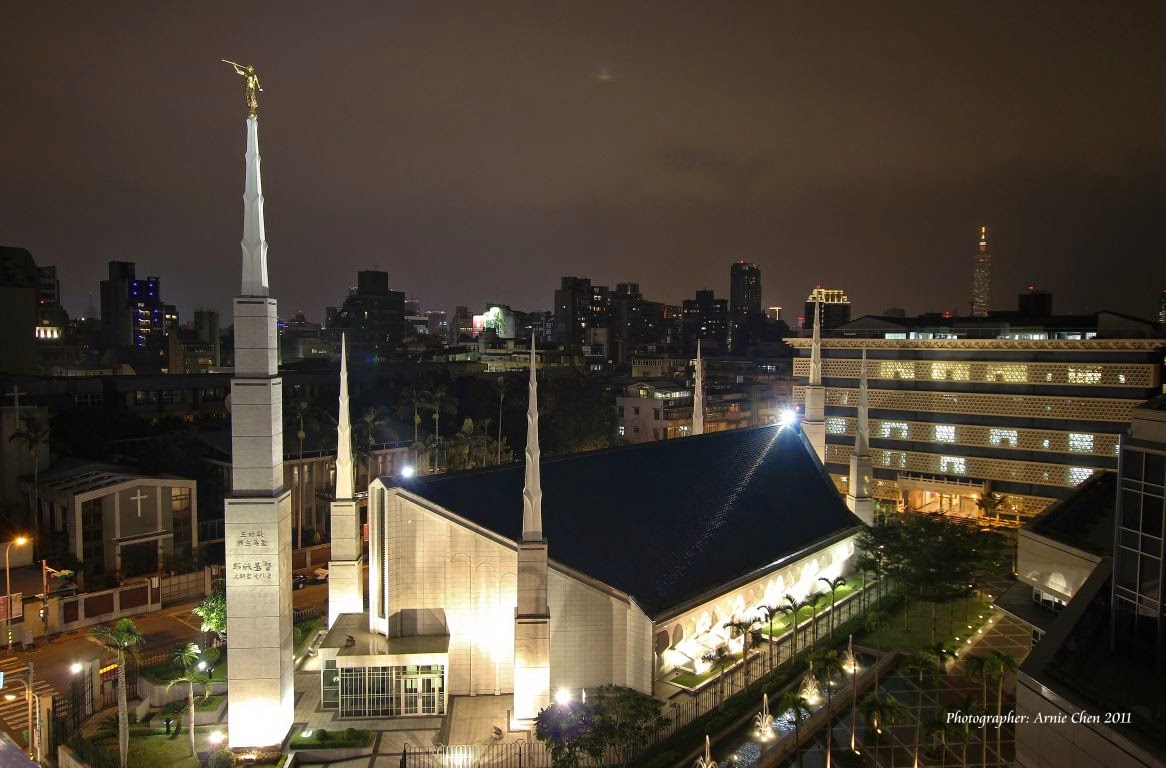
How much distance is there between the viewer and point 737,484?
3491 centimetres

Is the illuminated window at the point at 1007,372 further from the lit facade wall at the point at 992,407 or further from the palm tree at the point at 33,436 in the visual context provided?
the palm tree at the point at 33,436

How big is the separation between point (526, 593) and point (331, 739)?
23.7 feet

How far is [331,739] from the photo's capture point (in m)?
22.3

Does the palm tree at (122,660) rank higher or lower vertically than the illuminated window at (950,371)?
lower

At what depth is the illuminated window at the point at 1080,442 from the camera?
178 feet

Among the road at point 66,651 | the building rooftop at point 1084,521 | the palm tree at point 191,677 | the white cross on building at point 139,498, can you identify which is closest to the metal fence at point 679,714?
the palm tree at point 191,677

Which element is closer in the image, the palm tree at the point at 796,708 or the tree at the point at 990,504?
the palm tree at the point at 796,708

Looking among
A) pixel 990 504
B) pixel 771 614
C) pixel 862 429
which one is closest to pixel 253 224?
pixel 771 614

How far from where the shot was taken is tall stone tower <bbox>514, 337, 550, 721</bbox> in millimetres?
22828

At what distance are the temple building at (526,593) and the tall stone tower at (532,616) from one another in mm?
39

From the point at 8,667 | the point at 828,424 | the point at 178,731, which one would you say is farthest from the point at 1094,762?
the point at 828,424

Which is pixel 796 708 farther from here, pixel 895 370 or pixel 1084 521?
pixel 895 370

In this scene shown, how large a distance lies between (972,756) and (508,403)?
71866mm

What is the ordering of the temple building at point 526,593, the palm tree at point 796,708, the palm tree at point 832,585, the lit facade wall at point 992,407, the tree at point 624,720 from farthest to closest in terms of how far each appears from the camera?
the lit facade wall at point 992,407, the palm tree at point 832,585, the temple building at point 526,593, the tree at point 624,720, the palm tree at point 796,708
